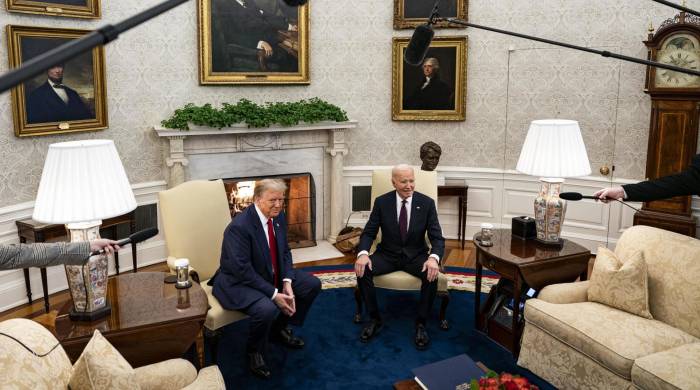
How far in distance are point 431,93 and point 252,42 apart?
216cm

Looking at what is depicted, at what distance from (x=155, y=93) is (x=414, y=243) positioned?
3146 mm

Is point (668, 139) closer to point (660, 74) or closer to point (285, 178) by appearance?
point (660, 74)

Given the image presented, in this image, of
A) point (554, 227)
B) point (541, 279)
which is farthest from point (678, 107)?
point (541, 279)

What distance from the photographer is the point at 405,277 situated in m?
4.55

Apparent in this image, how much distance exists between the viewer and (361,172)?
7.29m

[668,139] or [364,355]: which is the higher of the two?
[668,139]

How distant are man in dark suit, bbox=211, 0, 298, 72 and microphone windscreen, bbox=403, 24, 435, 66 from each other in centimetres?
462

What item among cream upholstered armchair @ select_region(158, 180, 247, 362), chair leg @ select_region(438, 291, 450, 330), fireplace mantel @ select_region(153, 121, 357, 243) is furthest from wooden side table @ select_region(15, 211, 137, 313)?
chair leg @ select_region(438, 291, 450, 330)

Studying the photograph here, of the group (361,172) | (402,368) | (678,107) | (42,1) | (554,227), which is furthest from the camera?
(361,172)

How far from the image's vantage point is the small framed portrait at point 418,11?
682 cm

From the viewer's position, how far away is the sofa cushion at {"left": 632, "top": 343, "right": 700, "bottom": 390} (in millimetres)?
3029

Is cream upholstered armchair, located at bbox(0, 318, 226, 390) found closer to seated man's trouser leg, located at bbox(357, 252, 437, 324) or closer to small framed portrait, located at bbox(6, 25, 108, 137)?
seated man's trouser leg, located at bbox(357, 252, 437, 324)

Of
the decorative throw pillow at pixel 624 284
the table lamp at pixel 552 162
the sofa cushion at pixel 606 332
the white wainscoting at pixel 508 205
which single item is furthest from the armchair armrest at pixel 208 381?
the white wainscoting at pixel 508 205

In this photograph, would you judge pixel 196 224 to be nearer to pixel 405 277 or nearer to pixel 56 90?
pixel 405 277
